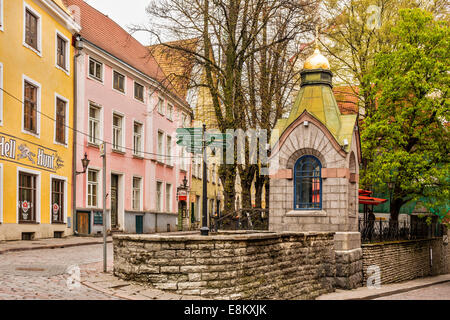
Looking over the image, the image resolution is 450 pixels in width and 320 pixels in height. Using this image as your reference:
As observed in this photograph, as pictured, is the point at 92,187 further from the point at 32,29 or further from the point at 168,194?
the point at 168,194

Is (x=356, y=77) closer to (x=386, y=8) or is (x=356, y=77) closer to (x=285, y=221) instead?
(x=386, y=8)

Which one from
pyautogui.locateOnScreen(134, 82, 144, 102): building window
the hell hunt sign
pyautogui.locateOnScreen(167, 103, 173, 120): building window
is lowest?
the hell hunt sign

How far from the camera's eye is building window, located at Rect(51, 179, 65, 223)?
76.3ft

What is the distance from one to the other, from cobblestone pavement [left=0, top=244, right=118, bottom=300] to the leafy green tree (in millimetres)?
13415

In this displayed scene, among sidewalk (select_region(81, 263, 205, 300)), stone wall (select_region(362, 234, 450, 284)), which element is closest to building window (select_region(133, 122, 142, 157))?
→ stone wall (select_region(362, 234, 450, 284))

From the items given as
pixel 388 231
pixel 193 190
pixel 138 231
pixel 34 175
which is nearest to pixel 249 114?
pixel 388 231

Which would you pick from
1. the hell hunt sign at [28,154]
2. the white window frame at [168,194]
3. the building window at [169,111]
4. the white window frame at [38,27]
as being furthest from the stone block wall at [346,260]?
the building window at [169,111]

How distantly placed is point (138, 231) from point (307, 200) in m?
17.1

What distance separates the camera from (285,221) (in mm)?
17047

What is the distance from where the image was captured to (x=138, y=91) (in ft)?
108

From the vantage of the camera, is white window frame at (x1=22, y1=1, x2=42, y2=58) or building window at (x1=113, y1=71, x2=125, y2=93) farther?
building window at (x1=113, y1=71, x2=125, y2=93)

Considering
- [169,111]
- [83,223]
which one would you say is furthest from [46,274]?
[169,111]

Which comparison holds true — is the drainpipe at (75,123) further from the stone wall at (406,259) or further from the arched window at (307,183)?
the stone wall at (406,259)

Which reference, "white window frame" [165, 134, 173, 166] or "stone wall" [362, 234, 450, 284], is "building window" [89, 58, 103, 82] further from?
"stone wall" [362, 234, 450, 284]
